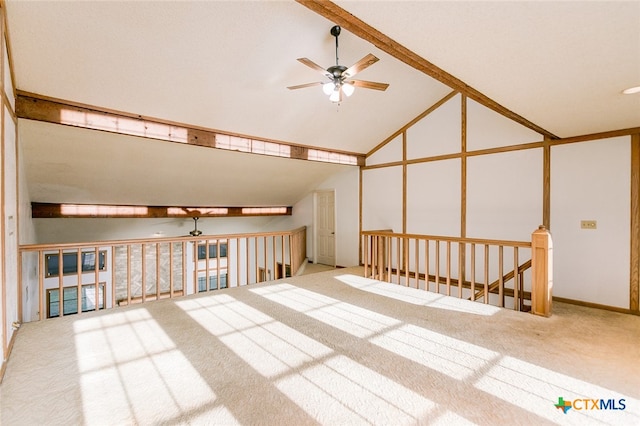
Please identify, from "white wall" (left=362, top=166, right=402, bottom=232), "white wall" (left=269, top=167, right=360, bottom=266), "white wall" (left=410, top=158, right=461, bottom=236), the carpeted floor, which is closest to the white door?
"white wall" (left=269, top=167, right=360, bottom=266)

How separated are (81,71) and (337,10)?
10.3 ft

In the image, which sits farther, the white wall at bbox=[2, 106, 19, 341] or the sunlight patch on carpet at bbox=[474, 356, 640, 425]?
the white wall at bbox=[2, 106, 19, 341]

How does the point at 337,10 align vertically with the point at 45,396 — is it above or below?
above

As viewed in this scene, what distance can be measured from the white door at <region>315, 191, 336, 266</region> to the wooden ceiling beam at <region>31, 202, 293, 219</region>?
141 centimetres

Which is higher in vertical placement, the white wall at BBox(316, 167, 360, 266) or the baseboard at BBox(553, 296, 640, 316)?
the white wall at BBox(316, 167, 360, 266)

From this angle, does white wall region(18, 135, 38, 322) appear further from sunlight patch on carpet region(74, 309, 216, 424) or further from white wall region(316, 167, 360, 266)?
white wall region(316, 167, 360, 266)

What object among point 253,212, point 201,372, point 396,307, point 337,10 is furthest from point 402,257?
point 337,10

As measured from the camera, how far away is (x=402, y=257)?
6.57 metres

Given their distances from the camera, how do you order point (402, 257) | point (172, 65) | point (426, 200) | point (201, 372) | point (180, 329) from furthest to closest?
point (402, 257)
point (426, 200)
point (172, 65)
point (180, 329)
point (201, 372)

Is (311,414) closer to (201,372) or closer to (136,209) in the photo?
(201,372)

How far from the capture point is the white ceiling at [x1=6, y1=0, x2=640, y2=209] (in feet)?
6.28

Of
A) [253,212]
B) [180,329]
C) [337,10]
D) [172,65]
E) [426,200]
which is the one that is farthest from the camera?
[253,212]

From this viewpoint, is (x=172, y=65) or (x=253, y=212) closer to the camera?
(x=172, y=65)

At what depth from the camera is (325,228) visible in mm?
8266
